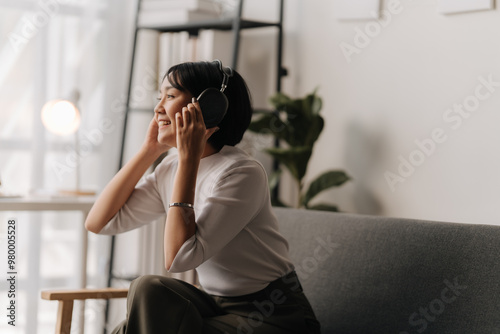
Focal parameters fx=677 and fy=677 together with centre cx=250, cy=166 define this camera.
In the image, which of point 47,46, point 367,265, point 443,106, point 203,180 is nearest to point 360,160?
point 443,106

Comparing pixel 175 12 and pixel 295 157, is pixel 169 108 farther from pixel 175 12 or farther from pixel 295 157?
pixel 175 12

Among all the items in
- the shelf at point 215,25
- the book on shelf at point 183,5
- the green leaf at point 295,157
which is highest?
the book on shelf at point 183,5

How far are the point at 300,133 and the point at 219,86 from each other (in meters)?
1.19

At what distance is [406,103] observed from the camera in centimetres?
272

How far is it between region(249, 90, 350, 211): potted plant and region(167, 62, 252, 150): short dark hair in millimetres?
1013

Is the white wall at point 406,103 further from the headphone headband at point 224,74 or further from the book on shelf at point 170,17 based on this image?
the headphone headband at point 224,74

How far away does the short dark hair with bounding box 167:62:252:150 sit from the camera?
172 centimetres

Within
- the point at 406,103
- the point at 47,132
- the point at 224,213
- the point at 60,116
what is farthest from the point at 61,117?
the point at 406,103

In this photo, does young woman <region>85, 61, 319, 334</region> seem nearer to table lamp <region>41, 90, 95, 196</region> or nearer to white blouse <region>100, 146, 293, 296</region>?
white blouse <region>100, 146, 293, 296</region>

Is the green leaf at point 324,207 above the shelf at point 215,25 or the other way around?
the other way around

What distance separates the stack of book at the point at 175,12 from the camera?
309cm

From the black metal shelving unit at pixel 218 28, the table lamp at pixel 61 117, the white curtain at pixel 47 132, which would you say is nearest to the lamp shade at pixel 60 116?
the table lamp at pixel 61 117

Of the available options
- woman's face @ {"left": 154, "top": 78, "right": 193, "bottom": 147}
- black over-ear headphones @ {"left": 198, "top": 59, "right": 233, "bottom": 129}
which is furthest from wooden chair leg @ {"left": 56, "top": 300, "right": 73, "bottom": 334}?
black over-ear headphones @ {"left": 198, "top": 59, "right": 233, "bottom": 129}

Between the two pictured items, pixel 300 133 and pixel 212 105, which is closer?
pixel 212 105
